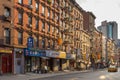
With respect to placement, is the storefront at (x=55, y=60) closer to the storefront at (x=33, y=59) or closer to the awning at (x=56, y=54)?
the awning at (x=56, y=54)

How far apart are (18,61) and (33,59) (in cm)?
731

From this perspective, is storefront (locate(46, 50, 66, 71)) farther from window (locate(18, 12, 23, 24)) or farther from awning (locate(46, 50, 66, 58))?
window (locate(18, 12, 23, 24))

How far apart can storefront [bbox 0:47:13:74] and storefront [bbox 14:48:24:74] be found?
32.1 inches

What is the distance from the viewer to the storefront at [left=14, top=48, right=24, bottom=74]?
52.2 m

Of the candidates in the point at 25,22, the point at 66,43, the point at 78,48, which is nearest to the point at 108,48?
the point at 78,48

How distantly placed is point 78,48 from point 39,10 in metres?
35.8

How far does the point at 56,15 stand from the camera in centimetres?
7519

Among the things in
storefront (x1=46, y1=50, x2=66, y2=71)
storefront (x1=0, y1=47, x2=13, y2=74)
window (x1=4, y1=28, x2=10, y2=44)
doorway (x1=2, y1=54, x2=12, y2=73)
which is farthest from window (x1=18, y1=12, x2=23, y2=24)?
storefront (x1=46, y1=50, x2=66, y2=71)

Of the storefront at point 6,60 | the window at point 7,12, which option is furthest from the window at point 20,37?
the window at point 7,12

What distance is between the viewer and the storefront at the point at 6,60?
48.7 metres

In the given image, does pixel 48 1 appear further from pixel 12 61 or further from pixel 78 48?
pixel 78 48

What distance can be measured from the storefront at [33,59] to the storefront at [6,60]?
4133mm

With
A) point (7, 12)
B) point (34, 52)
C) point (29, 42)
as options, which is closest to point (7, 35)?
point (7, 12)

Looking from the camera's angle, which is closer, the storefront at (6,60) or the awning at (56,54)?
the storefront at (6,60)
